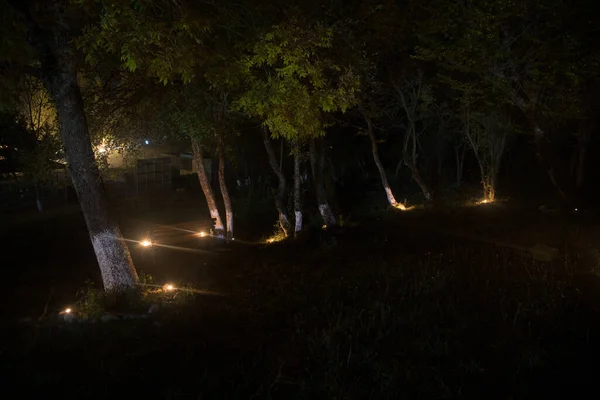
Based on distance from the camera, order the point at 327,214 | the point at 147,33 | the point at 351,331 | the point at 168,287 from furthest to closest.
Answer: the point at 327,214
the point at 168,287
the point at 147,33
the point at 351,331

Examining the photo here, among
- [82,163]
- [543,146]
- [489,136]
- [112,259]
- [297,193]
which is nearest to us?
[82,163]

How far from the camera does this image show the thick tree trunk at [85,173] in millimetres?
7984

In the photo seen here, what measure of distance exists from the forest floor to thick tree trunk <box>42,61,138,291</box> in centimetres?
124

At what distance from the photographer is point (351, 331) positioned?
616cm

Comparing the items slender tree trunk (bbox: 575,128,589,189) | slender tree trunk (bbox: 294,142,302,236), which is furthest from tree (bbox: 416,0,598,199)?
slender tree trunk (bbox: 294,142,302,236)

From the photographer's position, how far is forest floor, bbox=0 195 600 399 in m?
5.06

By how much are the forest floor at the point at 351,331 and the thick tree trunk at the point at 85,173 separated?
1244mm

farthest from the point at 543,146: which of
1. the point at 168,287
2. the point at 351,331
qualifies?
the point at 168,287

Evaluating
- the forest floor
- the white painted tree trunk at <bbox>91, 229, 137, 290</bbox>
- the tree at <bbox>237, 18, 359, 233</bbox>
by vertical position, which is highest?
the tree at <bbox>237, 18, 359, 233</bbox>

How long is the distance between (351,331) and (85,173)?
17.7 ft

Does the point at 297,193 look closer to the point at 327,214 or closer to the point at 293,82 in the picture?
the point at 327,214

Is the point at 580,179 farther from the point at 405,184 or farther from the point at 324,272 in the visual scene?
the point at 324,272

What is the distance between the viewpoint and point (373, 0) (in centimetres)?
1617

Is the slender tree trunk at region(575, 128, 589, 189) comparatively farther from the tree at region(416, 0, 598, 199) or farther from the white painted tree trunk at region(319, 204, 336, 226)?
the white painted tree trunk at region(319, 204, 336, 226)
